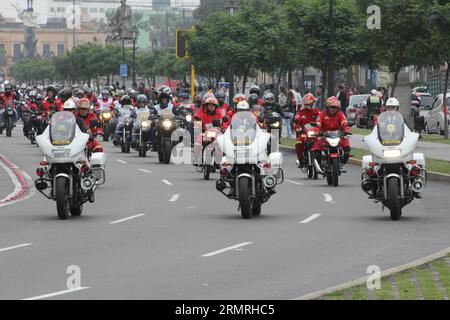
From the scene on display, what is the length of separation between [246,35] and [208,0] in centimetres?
8918

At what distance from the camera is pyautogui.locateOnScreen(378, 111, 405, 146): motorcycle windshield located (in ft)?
70.2

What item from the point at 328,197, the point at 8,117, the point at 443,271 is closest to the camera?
the point at 443,271

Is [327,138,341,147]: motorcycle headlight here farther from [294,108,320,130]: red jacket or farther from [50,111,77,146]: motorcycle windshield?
[50,111,77,146]: motorcycle windshield

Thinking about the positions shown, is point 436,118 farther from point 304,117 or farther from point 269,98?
point 304,117

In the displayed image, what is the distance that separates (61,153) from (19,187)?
780 cm

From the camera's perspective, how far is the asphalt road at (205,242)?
1383 centimetres

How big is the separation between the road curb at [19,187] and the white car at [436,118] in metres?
20.0

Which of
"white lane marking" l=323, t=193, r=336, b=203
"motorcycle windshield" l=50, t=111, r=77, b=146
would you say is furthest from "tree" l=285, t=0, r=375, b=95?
"motorcycle windshield" l=50, t=111, r=77, b=146

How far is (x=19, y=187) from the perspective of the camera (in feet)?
95.5

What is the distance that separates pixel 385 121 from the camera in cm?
2159

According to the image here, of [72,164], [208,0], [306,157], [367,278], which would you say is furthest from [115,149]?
[208,0]

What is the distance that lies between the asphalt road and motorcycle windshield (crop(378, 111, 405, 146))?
1.17 meters

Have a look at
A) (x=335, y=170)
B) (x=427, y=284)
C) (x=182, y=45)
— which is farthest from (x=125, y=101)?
(x=427, y=284)
